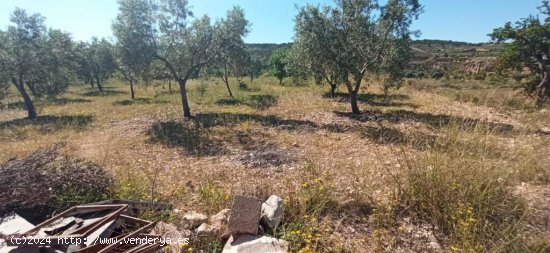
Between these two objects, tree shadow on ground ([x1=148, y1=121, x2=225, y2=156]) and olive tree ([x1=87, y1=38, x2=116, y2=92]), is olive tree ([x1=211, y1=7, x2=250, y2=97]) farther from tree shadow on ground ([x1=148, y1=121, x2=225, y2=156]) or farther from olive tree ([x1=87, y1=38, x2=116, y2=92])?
olive tree ([x1=87, y1=38, x2=116, y2=92])

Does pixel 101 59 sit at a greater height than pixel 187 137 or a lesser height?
greater

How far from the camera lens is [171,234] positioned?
15.0ft

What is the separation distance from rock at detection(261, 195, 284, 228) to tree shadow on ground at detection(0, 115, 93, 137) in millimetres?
14639

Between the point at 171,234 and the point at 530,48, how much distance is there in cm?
1977

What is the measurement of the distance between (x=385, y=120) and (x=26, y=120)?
21641mm

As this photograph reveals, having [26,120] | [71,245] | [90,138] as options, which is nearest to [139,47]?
[90,138]

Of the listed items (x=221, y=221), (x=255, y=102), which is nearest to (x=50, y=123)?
(x=255, y=102)

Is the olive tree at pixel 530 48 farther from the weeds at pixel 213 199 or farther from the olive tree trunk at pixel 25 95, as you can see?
the olive tree trunk at pixel 25 95

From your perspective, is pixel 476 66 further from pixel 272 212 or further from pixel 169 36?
pixel 272 212

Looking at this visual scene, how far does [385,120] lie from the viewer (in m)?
15.3

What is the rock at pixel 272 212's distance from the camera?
4844mm

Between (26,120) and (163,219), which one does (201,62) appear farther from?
(163,219)

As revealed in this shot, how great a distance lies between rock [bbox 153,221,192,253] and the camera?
4.31 metres

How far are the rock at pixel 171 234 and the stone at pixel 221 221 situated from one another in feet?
1.36
